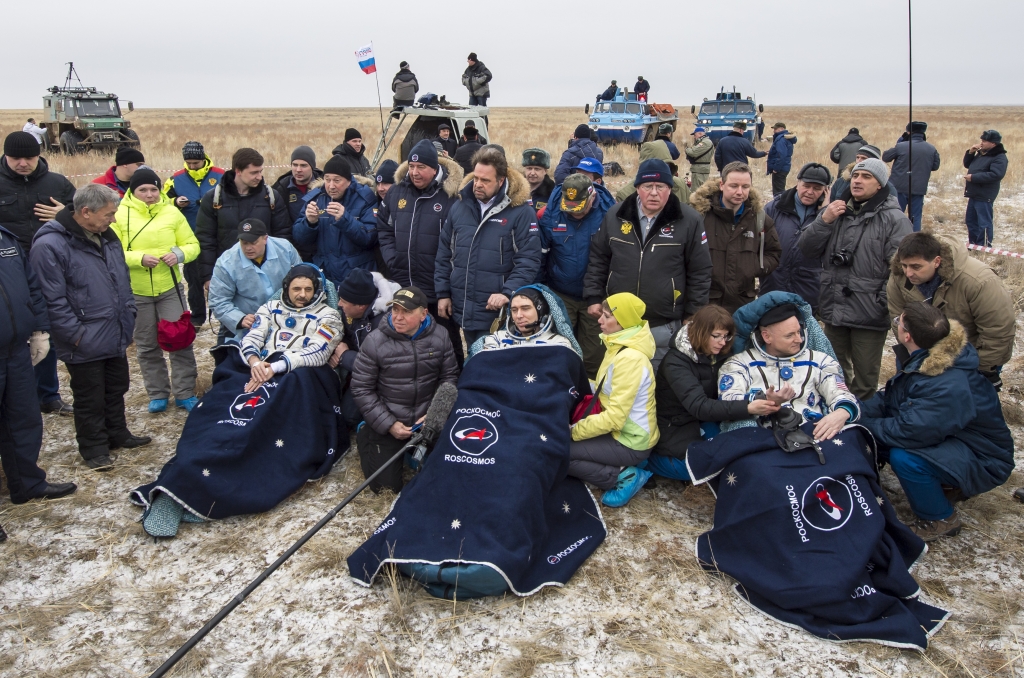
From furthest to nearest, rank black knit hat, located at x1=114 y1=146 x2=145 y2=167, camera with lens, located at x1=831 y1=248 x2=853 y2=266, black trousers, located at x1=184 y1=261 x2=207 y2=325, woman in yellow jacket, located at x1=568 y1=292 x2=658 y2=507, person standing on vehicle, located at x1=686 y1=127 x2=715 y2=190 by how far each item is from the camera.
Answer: person standing on vehicle, located at x1=686 y1=127 x2=715 y2=190 → black trousers, located at x1=184 y1=261 x2=207 y2=325 → black knit hat, located at x1=114 y1=146 x2=145 y2=167 → camera with lens, located at x1=831 y1=248 x2=853 y2=266 → woman in yellow jacket, located at x1=568 y1=292 x2=658 y2=507

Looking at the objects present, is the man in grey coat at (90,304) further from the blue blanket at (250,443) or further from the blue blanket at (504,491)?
the blue blanket at (504,491)

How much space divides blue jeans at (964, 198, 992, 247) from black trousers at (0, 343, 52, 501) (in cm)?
1083

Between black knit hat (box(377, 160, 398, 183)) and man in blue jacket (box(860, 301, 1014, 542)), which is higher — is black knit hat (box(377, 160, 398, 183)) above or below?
above

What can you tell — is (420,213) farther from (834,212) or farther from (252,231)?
(834,212)

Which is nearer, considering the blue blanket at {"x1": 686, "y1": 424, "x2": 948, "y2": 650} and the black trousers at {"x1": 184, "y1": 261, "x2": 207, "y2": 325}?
the blue blanket at {"x1": 686, "y1": 424, "x2": 948, "y2": 650}

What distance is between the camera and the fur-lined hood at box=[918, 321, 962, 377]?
3.53m

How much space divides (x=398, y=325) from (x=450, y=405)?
63cm

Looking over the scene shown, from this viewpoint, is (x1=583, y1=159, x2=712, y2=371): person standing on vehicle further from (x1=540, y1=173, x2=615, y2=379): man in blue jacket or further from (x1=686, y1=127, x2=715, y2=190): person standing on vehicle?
(x1=686, y1=127, x2=715, y2=190): person standing on vehicle

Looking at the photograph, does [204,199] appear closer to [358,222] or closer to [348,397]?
[358,222]

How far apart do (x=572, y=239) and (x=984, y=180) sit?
287 inches

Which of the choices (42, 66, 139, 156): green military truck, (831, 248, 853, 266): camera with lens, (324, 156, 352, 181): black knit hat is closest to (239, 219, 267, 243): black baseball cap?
(324, 156, 352, 181): black knit hat

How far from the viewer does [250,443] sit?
13.2ft

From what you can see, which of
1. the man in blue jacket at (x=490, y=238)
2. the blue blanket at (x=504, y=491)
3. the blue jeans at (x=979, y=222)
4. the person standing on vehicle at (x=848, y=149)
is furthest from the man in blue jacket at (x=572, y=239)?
the blue jeans at (x=979, y=222)

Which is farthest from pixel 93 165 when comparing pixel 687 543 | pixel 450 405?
pixel 687 543
